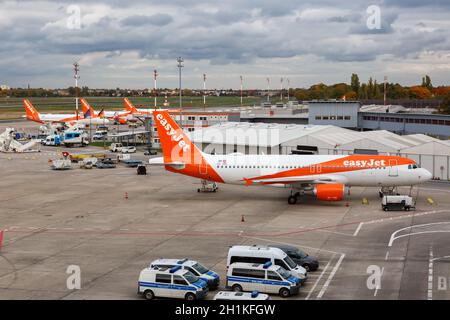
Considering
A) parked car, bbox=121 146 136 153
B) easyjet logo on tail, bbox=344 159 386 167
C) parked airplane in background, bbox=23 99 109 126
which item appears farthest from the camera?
parked airplane in background, bbox=23 99 109 126

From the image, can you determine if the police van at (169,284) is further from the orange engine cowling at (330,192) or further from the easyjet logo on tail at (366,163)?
the easyjet logo on tail at (366,163)

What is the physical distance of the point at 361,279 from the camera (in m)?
37.3

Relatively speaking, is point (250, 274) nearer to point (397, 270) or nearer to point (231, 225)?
point (397, 270)

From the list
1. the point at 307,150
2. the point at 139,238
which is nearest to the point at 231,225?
the point at 139,238

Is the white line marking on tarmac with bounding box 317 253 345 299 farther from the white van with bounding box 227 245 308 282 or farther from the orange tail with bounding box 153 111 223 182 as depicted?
the orange tail with bounding box 153 111 223 182

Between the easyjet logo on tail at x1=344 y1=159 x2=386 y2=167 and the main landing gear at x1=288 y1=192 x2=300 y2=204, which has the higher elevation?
the easyjet logo on tail at x1=344 y1=159 x2=386 y2=167

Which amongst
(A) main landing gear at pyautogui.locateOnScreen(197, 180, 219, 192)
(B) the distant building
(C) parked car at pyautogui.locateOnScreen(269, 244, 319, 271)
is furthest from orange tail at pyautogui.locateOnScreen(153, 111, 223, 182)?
(B) the distant building

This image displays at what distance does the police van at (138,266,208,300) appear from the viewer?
1337 inches

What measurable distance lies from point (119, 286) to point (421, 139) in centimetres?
6780

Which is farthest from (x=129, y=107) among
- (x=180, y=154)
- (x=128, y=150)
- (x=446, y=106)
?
(x=180, y=154)

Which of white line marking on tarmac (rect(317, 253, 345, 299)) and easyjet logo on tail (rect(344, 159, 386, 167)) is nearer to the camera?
white line marking on tarmac (rect(317, 253, 345, 299))

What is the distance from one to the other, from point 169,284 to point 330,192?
3078 cm

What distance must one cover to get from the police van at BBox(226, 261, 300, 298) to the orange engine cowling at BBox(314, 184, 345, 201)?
26.9 m

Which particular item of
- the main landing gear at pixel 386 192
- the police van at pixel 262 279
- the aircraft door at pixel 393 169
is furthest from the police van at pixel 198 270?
the main landing gear at pixel 386 192
